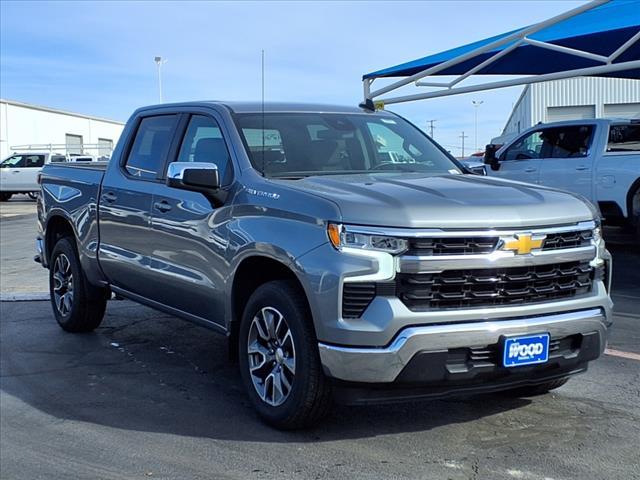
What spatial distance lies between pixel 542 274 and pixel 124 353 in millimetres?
3604

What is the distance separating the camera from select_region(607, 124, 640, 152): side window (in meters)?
11.1

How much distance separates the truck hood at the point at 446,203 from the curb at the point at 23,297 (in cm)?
504

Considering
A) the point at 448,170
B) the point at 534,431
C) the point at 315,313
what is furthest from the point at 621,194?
the point at 315,313

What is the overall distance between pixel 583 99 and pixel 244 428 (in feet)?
112

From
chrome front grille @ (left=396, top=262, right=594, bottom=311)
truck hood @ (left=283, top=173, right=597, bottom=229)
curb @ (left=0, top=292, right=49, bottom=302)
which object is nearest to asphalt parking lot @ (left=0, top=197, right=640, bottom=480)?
chrome front grille @ (left=396, top=262, right=594, bottom=311)

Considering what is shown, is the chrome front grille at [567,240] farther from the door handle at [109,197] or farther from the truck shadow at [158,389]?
the door handle at [109,197]

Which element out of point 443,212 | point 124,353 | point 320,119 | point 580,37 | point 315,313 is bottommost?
point 124,353

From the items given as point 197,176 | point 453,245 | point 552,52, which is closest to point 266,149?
point 197,176

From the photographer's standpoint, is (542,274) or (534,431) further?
(534,431)

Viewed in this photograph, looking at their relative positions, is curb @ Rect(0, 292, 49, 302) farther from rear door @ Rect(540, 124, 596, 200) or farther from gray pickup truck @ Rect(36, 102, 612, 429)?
rear door @ Rect(540, 124, 596, 200)

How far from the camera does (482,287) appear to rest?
3.78 meters

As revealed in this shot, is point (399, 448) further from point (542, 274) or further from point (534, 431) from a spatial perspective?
point (542, 274)

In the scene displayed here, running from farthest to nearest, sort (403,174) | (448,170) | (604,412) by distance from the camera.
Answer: (448,170) → (403,174) → (604,412)

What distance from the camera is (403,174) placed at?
493 cm
